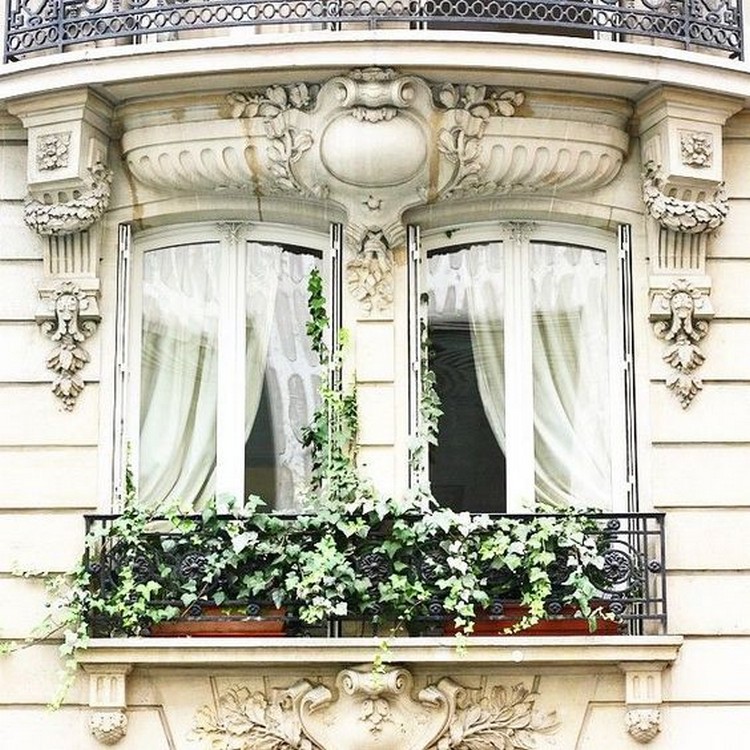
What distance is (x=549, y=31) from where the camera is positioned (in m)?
13.9

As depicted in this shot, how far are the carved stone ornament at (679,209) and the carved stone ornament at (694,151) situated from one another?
20cm

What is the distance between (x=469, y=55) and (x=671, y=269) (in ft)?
6.45

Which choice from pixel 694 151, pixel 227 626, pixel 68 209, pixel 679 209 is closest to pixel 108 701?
pixel 227 626

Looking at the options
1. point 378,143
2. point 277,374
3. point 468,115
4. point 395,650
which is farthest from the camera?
point 277,374

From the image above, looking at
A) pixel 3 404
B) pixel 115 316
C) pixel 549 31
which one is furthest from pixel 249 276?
pixel 549 31

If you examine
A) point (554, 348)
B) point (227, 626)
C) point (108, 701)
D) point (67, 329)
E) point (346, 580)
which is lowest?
point (108, 701)

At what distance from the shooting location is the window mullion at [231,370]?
43.6ft

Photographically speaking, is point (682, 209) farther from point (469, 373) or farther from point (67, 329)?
point (67, 329)

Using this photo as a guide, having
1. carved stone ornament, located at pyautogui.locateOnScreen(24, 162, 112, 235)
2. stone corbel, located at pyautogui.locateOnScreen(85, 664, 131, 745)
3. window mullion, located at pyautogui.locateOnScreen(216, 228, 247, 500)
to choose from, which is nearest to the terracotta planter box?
stone corbel, located at pyautogui.locateOnScreen(85, 664, 131, 745)

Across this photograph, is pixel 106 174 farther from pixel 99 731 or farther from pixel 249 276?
pixel 99 731

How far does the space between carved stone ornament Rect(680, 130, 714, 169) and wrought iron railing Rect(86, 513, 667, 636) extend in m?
2.28

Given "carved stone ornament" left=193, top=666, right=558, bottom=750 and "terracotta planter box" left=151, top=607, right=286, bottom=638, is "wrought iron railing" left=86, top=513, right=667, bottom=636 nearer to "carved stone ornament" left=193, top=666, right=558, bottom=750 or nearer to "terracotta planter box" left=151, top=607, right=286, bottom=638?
"terracotta planter box" left=151, top=607, right=286, bottom=638

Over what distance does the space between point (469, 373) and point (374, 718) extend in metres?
2.43

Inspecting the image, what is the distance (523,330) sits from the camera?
1341 cm
